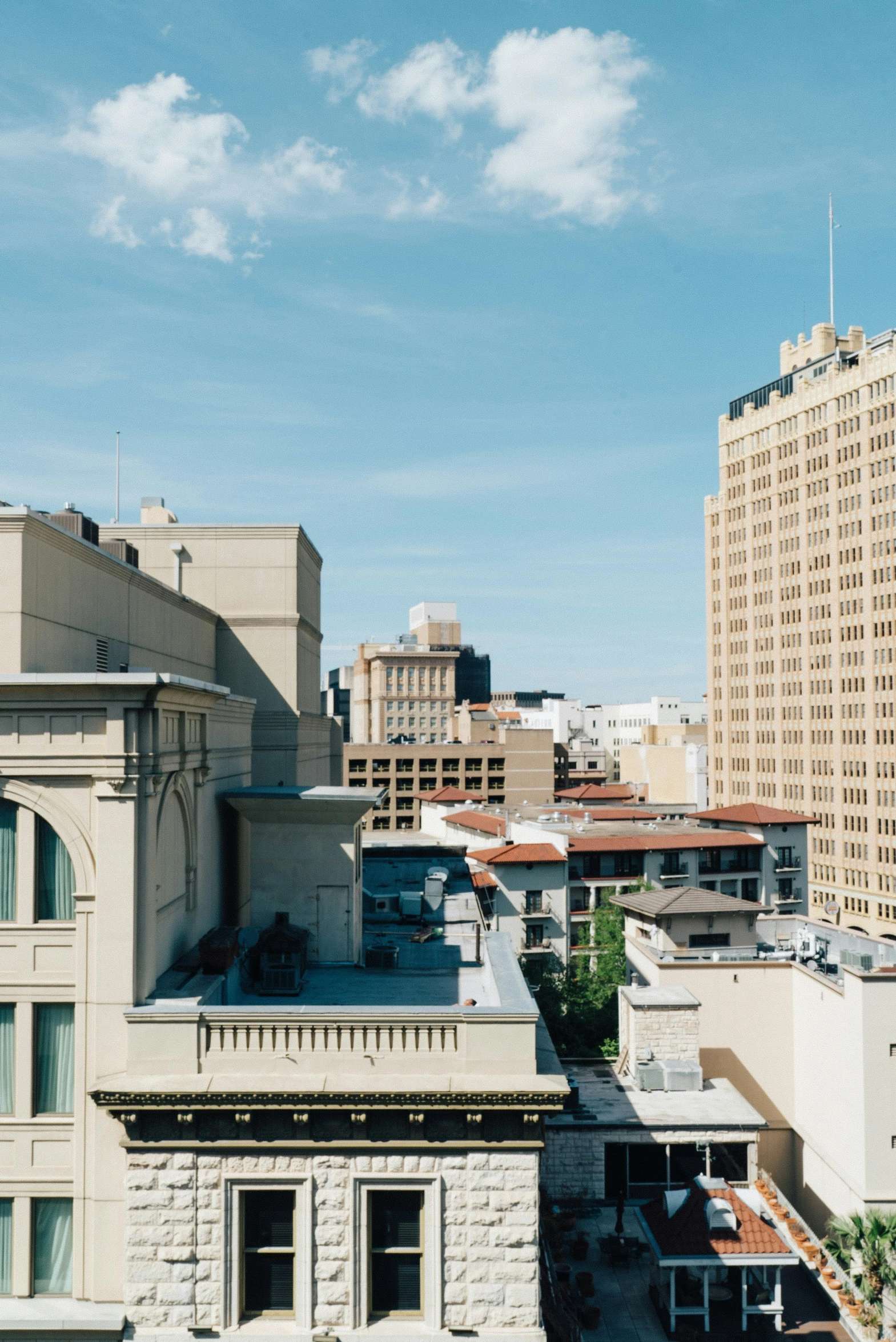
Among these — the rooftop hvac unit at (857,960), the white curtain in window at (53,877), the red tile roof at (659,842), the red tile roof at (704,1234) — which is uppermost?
the white curtain in window at (53,877)

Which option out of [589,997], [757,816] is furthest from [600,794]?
[589,997]

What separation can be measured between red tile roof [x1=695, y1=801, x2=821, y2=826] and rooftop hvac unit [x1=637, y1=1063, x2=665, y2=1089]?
5429 cm

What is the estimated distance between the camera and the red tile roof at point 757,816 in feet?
276

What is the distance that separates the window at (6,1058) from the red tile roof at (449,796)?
105601 mm

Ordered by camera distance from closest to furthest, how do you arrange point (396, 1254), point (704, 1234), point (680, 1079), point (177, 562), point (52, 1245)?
point (396, 1254) < point (52, 1245) < point (704, 1234) < point (680, 1079) < point (177, 562)

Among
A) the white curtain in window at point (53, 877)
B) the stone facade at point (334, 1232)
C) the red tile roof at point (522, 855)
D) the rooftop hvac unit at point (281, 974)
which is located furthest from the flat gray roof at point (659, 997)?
the red tile roof at point (522, 855)

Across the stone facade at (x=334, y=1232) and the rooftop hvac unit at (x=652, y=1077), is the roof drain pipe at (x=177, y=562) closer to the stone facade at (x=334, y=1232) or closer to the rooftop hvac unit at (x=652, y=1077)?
the stone facade at (x=334, y=1232)

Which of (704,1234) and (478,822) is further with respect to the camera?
(478,822)

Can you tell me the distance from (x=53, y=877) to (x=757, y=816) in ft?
247

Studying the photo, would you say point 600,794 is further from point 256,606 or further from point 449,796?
point 256,606

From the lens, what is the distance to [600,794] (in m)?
137

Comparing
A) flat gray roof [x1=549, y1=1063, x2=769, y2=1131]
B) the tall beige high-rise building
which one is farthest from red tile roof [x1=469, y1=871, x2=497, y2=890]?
the tall beige high-rise building

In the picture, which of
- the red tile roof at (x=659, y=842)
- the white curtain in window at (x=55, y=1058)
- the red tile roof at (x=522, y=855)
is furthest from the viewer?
the red tile roof at (x=659, y=842)

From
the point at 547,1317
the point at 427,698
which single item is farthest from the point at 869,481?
the point at 547,1317
